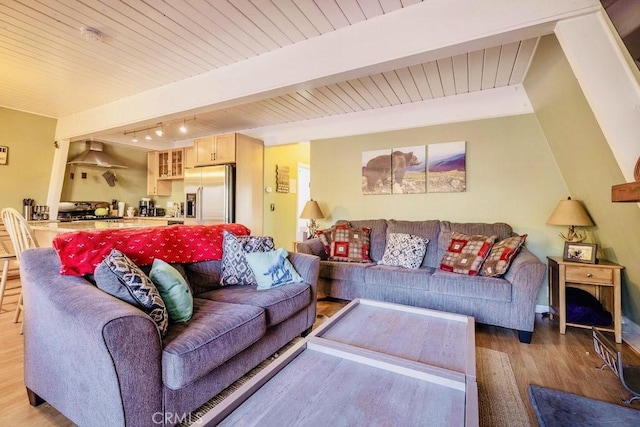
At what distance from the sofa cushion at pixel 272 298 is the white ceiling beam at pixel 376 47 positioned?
1592 millimetres

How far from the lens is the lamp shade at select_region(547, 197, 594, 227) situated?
258 centimetres

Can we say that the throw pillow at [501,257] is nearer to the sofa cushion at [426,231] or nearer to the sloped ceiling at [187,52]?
the sofa cushion at [426,231]

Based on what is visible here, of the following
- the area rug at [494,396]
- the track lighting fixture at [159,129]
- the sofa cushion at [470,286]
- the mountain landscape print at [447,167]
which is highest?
the track lighting fixture at [159,129]

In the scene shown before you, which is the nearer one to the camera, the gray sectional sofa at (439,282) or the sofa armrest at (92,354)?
the sofa armrest at (92,354)

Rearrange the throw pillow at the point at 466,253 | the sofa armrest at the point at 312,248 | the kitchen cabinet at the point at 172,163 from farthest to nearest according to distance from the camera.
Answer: the kitchen cabinet at the point at 172,163, the sofa armrest at the point at 312,248, the throw pillow at the point at 466,253

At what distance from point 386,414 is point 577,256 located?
257 cm

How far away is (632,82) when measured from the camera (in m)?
1.44

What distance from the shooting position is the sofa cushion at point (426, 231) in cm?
327

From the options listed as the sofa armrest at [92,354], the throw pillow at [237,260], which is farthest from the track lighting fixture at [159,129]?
the sofa armrest at [92,354]

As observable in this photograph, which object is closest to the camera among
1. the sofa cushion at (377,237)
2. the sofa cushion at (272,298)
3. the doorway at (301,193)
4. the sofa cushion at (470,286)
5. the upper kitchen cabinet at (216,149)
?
the sofa cushion at (272,298)

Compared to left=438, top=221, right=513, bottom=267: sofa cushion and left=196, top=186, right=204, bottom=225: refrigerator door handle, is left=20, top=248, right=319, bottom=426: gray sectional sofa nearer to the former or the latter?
left=438, top=221, right=513, bottom=267: sofa cushion

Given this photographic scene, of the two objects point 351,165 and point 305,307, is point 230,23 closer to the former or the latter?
point 305,307

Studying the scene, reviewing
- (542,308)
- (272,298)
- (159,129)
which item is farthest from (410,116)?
(159,129)

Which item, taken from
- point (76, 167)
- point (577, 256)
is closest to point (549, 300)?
point (577, 256)
